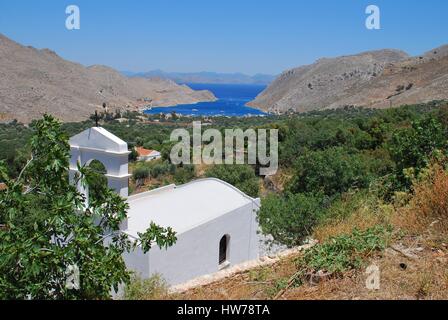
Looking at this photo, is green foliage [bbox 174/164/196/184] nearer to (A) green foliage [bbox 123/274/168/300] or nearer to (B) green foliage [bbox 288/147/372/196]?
(B) green foliage [bbox 288/147/372/196]

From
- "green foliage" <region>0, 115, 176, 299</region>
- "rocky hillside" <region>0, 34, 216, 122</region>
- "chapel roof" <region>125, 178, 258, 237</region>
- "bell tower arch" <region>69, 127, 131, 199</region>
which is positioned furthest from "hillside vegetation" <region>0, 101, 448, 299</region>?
"rocky hillside" <region>0, 34, 216, 122</region>

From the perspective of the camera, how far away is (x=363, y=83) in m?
92.1

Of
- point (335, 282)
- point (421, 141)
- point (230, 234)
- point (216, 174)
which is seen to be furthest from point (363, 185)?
point (335, 282)

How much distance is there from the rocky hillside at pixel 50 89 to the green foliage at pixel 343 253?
72074 millimetres

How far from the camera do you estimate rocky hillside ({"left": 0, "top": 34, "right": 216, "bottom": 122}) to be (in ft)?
245

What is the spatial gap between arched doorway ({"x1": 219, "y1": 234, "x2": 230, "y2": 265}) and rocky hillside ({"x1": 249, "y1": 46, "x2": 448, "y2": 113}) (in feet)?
162

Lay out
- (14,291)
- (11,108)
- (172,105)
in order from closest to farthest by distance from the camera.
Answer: (14,291)
(11,108)
(172,105)

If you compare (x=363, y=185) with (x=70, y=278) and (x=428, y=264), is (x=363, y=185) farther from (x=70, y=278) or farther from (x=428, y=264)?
(x=70, y=278)

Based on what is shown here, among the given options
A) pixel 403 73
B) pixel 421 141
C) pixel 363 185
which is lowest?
pixel 363 185

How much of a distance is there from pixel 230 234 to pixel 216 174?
7.83 metres

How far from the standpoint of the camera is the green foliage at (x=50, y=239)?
12.2 feet

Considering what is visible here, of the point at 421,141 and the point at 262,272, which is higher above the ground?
the point at 421,141

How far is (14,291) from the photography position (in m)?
3.80

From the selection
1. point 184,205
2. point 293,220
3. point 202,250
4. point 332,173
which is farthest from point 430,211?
point 332,173
